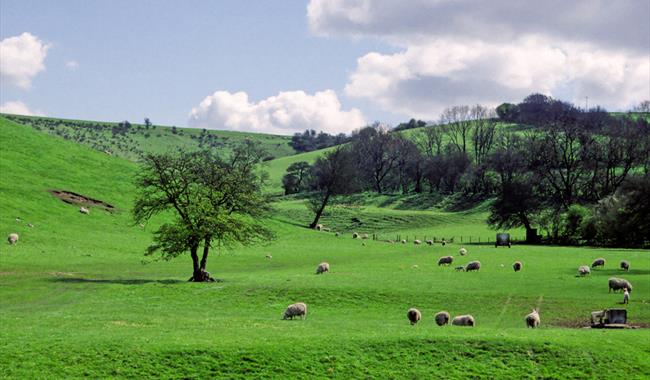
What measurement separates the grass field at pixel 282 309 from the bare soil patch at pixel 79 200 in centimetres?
165

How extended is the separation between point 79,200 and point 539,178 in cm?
8264

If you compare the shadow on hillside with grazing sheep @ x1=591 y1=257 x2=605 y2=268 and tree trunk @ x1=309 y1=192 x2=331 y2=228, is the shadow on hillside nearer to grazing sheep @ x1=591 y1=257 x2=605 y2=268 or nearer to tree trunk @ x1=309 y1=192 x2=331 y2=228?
grazing sheep @ x1=591 y1=257 x2=605 y2=268

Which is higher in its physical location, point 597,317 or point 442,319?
point 597,317

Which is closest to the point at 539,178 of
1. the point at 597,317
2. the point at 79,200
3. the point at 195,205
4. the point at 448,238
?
the point at 448,238

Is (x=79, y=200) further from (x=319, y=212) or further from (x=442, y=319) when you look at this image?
(x=442, y=319)

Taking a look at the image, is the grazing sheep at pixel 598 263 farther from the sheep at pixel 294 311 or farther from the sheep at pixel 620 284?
the sheep at pixel 294 311

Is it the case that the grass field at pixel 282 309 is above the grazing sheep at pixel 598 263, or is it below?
below

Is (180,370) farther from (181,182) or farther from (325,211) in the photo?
(325,211)

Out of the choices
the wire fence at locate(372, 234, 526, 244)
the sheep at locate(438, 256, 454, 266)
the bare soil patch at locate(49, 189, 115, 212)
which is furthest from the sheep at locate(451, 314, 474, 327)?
the wire fence at locate(372, 234, 526, 244)

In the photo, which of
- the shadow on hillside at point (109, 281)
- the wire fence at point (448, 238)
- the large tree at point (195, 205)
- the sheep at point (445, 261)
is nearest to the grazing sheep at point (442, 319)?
the large tree at point (195, 205)

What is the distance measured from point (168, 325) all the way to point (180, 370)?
8039mm

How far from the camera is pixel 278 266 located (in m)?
66.7

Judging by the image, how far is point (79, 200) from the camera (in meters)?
87.1

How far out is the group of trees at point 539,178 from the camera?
9412 centimetres
